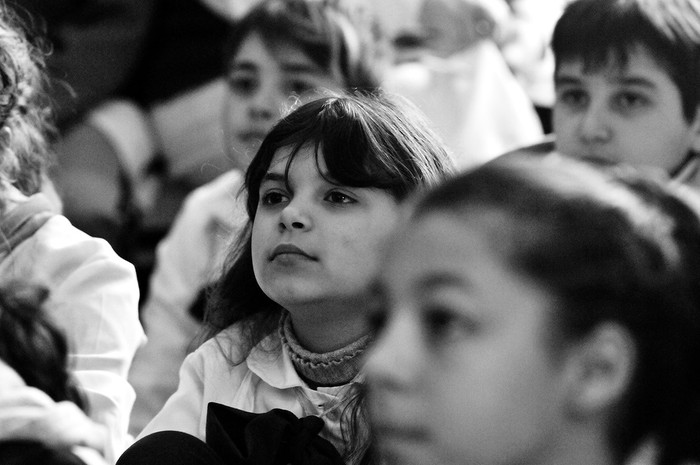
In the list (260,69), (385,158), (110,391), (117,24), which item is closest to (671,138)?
(385,158)

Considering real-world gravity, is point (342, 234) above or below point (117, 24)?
above

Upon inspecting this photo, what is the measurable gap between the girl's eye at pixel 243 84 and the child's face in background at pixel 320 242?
2.49ft

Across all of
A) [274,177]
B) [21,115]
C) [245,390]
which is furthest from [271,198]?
[21,115]

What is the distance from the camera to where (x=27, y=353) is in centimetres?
90

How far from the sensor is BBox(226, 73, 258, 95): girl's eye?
192 centimetres

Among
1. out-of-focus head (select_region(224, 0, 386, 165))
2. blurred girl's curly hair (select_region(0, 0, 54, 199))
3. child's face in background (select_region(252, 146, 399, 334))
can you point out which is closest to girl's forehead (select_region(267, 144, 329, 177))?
child's face in background (select_region(252, 146, 399, 334))

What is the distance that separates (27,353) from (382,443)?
300 mm

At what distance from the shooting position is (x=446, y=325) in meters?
0.75

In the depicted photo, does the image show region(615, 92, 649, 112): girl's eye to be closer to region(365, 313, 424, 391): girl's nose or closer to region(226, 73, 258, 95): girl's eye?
region(226, 73, 258, 95): girl's eye

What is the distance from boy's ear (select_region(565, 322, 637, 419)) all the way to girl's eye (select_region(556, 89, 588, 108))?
867mm

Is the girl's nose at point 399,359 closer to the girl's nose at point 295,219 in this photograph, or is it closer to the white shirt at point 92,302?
the girl's nose at point 295,219

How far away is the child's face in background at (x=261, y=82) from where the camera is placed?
1876 millimetres

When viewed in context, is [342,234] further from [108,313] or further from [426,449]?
[426,449]

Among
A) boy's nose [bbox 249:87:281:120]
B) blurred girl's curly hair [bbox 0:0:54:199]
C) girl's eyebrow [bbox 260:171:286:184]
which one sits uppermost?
girl's eyebrow [bbox 260:171:286:184]
